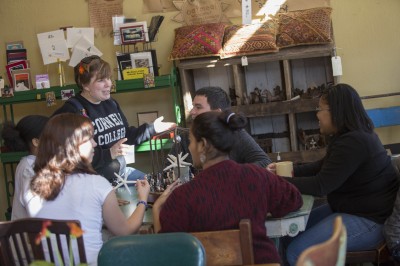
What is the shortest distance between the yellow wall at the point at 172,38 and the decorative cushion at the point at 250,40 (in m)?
0.67

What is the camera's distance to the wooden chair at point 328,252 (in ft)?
3.82

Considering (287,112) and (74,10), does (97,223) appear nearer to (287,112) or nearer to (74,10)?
(287,112)

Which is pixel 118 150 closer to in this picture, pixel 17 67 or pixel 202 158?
pixel 202 158

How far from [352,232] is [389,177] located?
0.33m

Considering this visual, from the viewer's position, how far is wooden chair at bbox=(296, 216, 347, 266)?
3.82 ft

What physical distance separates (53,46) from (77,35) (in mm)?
248

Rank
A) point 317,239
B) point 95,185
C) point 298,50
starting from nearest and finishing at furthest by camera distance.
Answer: point 95,185 < point 317,239 < point 298,50

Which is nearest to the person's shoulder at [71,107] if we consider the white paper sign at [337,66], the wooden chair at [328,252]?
the white paper sign at [337,66]

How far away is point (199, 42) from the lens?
476cm

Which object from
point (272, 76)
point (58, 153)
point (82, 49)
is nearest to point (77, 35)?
point (82, 49)

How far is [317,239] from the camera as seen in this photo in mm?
2732

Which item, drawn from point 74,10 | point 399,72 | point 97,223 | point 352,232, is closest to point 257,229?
point 97,223

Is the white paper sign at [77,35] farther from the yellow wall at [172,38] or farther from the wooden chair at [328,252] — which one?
the wooden chair at [328,252]

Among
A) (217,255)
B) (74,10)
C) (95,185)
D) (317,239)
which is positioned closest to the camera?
(217,255)
